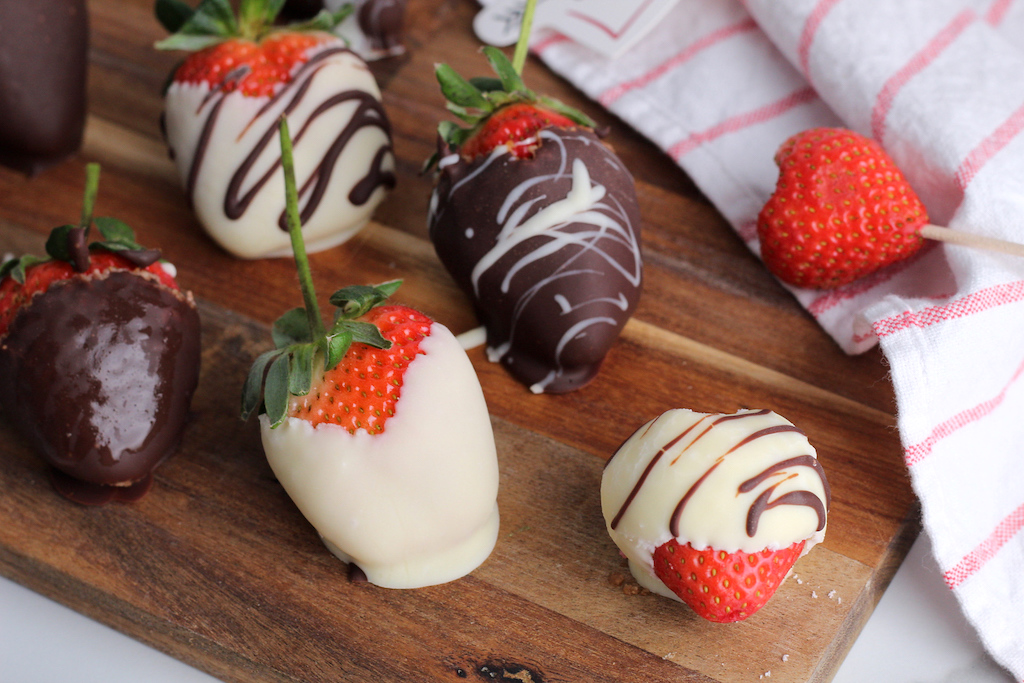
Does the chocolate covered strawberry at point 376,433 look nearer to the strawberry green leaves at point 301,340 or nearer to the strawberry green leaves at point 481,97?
the strawberry green leaves at point 301,340

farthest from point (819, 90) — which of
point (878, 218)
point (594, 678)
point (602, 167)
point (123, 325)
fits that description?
point (123, 325)

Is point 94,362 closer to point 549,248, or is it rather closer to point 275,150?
point 275,150

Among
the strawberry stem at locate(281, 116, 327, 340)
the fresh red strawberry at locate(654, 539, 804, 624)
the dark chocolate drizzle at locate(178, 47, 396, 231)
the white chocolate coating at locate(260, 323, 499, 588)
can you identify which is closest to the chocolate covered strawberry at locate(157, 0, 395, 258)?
the dark chocolate drizzle at locate(178, 47, 396, 231)

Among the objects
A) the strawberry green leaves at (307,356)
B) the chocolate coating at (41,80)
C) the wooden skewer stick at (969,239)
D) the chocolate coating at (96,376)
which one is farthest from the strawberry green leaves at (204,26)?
the wooden skewer stick at (969,239)

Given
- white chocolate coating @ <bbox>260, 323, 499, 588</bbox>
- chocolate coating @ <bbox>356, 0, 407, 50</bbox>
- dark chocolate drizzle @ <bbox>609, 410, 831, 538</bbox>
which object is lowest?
white chocolate coating @ <bbox>260, 323, 499, 588</bbox>

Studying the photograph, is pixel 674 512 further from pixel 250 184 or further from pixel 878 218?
pixel 250 184

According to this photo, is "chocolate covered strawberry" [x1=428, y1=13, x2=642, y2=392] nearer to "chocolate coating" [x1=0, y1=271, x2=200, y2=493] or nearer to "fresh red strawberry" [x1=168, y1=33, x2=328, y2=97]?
"fresh red strawberry" [x1=168, y1=33, x2=328, y2=97]
